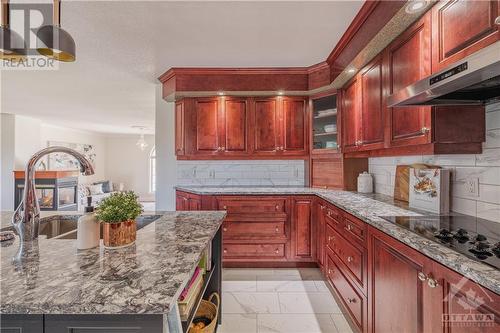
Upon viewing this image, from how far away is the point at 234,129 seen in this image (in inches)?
133

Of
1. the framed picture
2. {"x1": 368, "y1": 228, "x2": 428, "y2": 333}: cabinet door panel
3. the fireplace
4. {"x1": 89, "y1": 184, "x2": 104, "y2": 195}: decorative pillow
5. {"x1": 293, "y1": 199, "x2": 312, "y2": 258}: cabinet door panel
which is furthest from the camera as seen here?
{"x1": 89, "y1": 184, "x2": 104, "y2": 195}: decorative pillow

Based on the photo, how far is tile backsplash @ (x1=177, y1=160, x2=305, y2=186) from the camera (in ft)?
12.0

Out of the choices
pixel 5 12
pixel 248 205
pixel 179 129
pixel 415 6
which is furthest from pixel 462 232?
pixel 179 129

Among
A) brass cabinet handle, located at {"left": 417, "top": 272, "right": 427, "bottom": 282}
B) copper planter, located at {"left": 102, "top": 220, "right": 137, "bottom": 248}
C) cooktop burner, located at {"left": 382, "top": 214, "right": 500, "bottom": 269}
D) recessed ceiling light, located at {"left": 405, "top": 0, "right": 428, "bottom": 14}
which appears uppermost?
recessed ceiling light, located at {"left": 405, "top": 0, "right": 428, "bottom": 14}

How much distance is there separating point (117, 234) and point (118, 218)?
69 millimetres

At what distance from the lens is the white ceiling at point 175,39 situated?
193cm

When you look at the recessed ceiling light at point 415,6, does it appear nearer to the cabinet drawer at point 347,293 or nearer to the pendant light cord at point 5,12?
the cabinet drawer at point 347,293

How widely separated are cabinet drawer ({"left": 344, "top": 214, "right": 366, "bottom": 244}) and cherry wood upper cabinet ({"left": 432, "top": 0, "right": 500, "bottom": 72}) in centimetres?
106

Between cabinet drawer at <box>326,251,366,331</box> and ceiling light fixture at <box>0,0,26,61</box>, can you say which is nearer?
ceiling light fixture at <box>0,0,26,61</box>

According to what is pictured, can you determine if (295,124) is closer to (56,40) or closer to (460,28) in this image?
(460,28)

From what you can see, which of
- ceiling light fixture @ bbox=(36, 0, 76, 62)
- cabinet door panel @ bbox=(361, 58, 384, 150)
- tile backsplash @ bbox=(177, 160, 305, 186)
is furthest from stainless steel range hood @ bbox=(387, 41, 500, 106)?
tile backsplash @ bbox=(177, 160, 305, 186)

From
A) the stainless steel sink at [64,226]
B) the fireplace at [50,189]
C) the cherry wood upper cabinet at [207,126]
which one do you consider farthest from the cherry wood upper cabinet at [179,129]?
the fireplace at [50,189]

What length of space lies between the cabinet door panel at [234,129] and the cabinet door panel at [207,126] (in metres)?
0.12

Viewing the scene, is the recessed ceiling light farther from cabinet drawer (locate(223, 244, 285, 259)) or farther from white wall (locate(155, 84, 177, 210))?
white wall (locate(155, 84, 177, 210))
